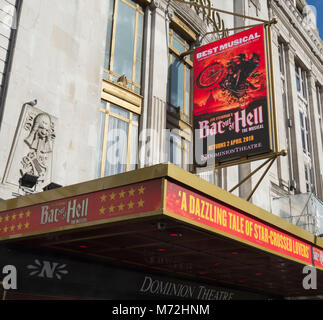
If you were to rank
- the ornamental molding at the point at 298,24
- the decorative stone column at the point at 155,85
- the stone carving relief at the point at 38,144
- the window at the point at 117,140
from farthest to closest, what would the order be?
the ornamental molding at the point at 298,24, the decorative stone column at the point at 155,85, the window at the point at 117,140, the stone carving relief at the point at 38,144

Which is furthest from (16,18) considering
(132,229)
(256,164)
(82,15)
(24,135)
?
(256,164)

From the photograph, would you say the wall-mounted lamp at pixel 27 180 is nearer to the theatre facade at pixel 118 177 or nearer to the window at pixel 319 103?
the theatre facade at pixel 118 177

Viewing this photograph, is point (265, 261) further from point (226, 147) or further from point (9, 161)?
point (9, 161)

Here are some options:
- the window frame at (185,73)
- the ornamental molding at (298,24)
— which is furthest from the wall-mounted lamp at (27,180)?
the ornamental molding at (298,24)

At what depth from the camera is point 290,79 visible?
2920 cm

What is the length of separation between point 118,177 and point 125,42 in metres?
9.56

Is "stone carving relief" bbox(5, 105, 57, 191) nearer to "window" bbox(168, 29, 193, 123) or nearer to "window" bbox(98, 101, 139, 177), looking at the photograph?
"window" bbox(98, 101, 139, 177)

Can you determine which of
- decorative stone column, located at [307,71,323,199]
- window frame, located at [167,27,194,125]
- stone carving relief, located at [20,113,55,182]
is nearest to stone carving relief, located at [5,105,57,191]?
stone carving relief, located at [20,113,55,182]

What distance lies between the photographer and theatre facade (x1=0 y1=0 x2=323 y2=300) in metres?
7.82

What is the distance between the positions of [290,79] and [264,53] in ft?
49.8

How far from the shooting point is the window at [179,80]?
58.2ft

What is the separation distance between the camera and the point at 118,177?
7523 millimetres

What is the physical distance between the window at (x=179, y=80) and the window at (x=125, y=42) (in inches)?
74.1

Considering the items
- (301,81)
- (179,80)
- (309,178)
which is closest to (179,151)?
(179,80)
